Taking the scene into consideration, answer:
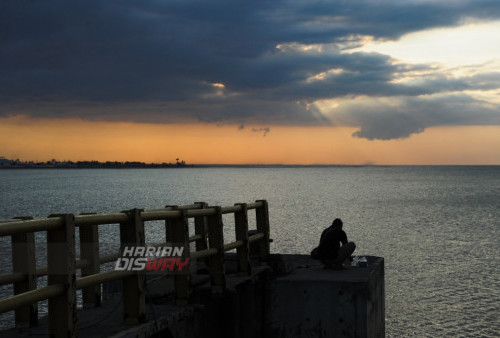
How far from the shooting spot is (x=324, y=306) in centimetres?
960

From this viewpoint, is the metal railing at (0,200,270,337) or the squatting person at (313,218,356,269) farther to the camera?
the squatting person at (313,218,356,269)

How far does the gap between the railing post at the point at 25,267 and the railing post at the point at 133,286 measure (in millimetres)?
1030

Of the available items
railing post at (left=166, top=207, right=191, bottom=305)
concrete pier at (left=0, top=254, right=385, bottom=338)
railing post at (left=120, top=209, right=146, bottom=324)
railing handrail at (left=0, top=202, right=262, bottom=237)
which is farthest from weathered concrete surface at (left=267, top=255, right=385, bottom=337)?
railing post at (left=120, top=209, right=146, bottom=324)

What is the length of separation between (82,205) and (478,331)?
76455 millimetres

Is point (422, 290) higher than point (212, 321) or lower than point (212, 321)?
lower

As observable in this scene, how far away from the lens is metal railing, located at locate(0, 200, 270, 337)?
5277 mm

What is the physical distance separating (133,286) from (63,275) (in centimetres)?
131

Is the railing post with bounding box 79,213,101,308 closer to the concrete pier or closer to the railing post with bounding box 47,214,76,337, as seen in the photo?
the concrete pier

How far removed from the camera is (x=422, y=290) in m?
25.5

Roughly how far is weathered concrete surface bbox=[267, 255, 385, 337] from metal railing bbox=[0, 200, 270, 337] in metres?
0.81

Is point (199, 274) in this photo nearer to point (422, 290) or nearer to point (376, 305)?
point (376, 305)

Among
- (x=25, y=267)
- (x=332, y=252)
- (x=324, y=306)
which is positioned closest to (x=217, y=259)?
(x=324, y=306)

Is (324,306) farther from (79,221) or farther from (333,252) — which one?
(79,221)

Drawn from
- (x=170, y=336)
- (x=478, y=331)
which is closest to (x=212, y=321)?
(x=170, y=336)
